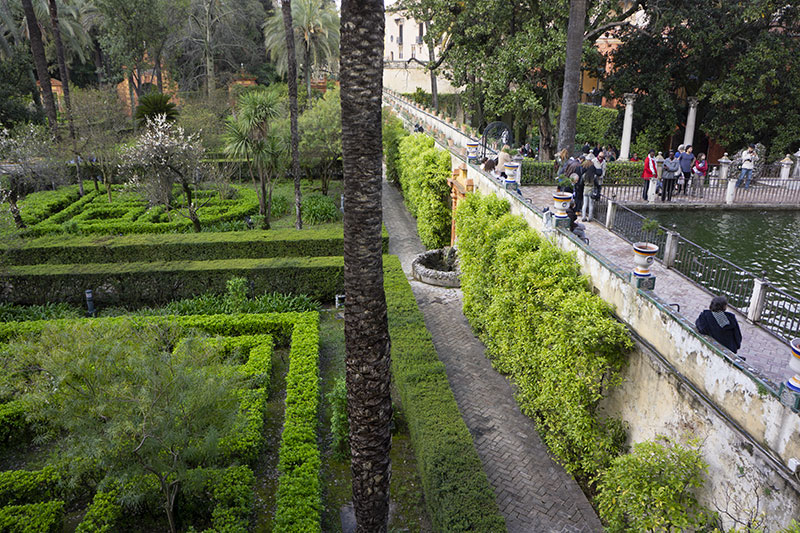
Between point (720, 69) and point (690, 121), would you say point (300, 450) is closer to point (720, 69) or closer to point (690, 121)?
point (690, 121)

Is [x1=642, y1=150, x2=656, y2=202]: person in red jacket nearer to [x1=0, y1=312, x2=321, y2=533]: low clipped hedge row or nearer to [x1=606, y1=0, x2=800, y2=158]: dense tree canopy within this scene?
[x1=606, y1=0, x2=800, y2=158]: dense tree canopy

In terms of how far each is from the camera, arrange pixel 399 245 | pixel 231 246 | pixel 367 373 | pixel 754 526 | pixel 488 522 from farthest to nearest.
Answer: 1. pixel 399 245
2. pixel 231 246
3. pixel 488 522
4. pixel 367 373
5. pixel 754 526

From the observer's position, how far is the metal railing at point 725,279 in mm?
8289

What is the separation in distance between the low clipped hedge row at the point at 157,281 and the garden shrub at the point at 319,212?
775 centimetres

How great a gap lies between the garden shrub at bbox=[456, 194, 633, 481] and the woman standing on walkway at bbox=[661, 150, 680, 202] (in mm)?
5165

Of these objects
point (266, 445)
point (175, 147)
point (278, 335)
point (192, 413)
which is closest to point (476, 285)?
point (278, 335)

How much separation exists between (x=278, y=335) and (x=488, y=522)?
8.09 metres

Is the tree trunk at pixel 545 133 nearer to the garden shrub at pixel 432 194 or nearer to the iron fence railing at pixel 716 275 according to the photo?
the garden shrub at pixel 432 194

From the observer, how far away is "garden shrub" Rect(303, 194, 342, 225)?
943 inches

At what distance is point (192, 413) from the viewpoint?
7.47 m

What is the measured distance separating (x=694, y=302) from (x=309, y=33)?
113 feet

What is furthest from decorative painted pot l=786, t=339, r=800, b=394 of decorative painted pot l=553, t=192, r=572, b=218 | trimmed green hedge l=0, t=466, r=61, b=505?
trimmed green hedge l=0, t=466, r=61, b=505

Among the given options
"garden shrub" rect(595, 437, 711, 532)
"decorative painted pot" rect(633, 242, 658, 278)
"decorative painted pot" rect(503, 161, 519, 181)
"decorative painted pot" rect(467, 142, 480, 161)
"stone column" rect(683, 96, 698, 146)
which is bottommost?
"garden shrub" rect(595, 437, 711, 532)

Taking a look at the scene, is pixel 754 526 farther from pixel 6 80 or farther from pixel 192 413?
pixel 6 80
